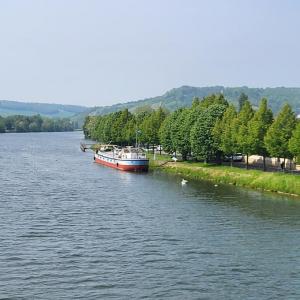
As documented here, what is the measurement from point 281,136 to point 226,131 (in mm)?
16903

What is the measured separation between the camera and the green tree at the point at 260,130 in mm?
95000

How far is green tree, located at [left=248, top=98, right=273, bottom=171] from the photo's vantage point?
3740 inches

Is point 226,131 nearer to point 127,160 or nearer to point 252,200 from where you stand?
point 127,160

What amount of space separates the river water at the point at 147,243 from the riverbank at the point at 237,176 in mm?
3327

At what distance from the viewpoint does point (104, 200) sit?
75.8 meters

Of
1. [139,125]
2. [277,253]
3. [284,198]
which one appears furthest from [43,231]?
[139,125]

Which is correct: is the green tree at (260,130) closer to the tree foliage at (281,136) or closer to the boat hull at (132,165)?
the tree foliage at (281,136)

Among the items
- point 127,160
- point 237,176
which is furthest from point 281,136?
point 127,160

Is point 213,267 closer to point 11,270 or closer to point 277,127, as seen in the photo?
point 11,270

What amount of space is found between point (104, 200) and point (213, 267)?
33948mm

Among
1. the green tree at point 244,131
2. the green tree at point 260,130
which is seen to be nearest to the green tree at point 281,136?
the green tree at point 260,130

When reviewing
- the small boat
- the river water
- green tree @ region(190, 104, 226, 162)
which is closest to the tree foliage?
the river water

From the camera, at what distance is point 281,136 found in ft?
288

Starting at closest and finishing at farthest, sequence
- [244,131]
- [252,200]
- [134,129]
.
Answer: [252,200] → [244,131] → [134,129]
